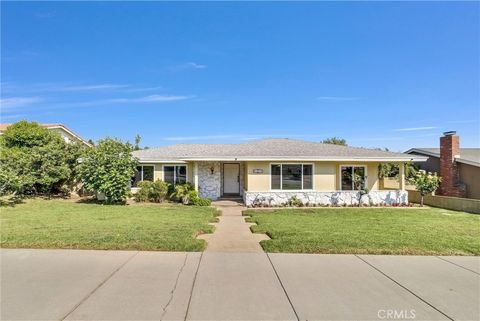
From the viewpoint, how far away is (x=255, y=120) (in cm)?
3108

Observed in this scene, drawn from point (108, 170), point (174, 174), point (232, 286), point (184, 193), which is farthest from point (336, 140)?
point (232, 286)

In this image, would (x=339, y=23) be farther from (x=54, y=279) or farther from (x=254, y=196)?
(x=54, y=279)

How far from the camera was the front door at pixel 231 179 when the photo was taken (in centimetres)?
2006

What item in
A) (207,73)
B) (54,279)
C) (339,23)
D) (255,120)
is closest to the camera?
(54,279)

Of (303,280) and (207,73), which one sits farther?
(207,73)

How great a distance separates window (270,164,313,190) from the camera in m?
16.7

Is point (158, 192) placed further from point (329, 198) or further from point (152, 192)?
point (329, 198)

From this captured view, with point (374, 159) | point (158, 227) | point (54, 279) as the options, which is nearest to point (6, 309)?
point (54, 279)

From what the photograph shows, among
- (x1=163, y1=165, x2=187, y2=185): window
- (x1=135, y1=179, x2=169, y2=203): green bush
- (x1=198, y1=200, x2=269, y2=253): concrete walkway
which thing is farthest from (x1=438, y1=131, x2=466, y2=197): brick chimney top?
(x1=135, y1=179, x2=169, y2=203): green bush

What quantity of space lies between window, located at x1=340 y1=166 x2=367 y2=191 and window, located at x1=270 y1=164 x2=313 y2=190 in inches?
84.7

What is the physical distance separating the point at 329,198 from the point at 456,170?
8.48 metres

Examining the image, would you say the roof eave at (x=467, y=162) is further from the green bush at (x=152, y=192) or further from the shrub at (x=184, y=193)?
the green bush at (x=152, y=192)

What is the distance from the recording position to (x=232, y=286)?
14.6 ft

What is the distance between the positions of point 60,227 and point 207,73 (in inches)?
594
